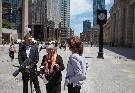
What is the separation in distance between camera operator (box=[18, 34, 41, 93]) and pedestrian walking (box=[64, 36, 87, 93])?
2802 millimetres

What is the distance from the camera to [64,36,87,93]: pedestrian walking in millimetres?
7719

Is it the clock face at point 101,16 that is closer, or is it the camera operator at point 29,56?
the camera operator at point 29,56

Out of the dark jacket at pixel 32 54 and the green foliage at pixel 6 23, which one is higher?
the green foliage at pixel 6 23

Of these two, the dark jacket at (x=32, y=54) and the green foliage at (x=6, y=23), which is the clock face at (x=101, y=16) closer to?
the dark jacket at (x=32, y=54)

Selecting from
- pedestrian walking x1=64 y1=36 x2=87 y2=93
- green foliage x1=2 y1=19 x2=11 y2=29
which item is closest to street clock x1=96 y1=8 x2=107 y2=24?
pedestrian walking x1=64 y1=36 x2=87 y2=93

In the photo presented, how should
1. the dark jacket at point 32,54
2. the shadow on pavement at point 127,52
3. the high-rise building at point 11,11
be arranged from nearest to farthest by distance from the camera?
the dark jacket at point 32,54, the shadow on pavement at point 127,52, the high-rise building at point 11,11

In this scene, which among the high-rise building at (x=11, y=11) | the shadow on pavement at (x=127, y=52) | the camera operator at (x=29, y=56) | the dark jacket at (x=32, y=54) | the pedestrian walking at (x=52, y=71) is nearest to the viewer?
the pedestrian walking at (x=52, y=71)

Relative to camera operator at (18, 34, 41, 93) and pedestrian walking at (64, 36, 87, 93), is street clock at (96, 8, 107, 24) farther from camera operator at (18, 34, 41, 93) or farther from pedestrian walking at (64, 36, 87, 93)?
pedestrian walking at (64, 36, 87, 93)

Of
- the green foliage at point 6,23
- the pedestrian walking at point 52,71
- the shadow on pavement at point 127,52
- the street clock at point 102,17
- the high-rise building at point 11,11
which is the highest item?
the high-rise building at point 11,11

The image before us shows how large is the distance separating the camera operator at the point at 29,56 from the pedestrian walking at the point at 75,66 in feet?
9.19

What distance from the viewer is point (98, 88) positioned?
587 inches

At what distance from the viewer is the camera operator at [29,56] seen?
10.6 meters

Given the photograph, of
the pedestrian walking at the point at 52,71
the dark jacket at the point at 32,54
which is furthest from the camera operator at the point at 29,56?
the pedestrian walking at the point at 52,71

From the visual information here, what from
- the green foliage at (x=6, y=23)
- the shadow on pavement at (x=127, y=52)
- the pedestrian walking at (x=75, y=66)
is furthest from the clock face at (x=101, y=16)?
the green foliage at (x=6, y=23)
